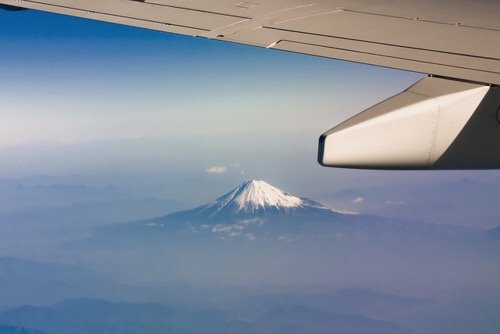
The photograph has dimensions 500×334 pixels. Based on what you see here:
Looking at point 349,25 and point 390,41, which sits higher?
point 349,25

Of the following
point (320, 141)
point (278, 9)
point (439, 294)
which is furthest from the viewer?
point (439, 294)

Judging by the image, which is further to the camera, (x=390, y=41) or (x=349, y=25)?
(x=349, y=25)

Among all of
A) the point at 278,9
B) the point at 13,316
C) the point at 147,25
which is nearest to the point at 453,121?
the point at 278,9

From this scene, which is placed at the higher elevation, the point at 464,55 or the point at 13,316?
the point at 464,55

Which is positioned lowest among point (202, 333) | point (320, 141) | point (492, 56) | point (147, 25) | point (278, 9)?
point (202, 333)

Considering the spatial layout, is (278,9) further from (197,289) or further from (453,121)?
(197,289)

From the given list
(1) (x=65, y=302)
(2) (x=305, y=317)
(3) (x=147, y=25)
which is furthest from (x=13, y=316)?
(3) (x=147, y=25)

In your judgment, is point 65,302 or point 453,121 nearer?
point 453,121

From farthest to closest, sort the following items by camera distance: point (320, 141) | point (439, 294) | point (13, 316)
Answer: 1. point (439, 294)
2. point (13, 316)
3. point (320, 141)
